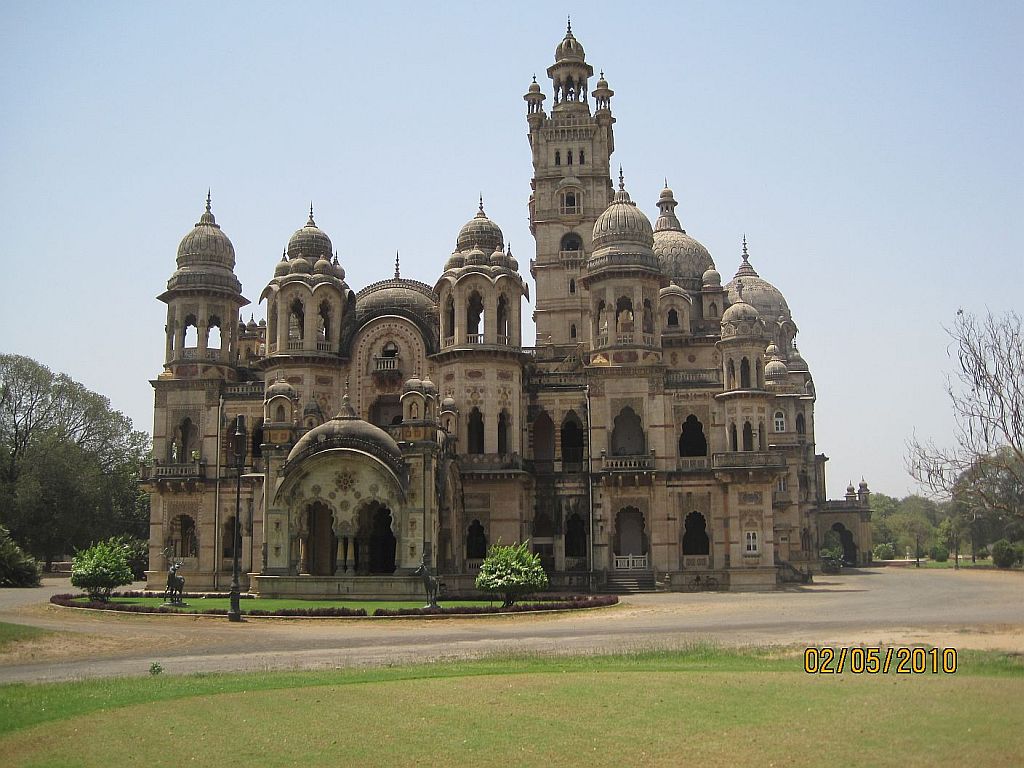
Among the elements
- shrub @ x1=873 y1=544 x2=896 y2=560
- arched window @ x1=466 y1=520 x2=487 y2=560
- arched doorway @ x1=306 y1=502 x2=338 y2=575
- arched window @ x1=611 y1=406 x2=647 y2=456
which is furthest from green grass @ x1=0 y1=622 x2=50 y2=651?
shrub @ x1=873 y1=544 x2=896 y2=560

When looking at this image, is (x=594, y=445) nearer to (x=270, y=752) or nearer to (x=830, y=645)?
(x=830, y=645)

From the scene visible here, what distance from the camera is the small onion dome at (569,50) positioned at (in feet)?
234

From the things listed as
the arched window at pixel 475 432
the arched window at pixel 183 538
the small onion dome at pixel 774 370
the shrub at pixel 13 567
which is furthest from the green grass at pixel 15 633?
the small onion dome at pixel 774 370

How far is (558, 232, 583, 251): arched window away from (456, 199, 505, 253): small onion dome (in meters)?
10.2

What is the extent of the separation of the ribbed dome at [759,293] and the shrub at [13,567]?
48.6 meters

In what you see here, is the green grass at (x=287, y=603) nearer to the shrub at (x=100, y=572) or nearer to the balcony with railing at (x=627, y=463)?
the shrub at (x=100, y=572)

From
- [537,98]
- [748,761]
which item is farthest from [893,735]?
[537,98]

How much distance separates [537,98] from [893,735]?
6125 centimetres

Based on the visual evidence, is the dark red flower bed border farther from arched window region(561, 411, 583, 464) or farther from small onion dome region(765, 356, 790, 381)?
small onion dome region(765, 356, 790, 381)

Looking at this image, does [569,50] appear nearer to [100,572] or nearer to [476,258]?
[476,258]

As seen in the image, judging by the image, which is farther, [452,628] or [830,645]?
[452,628]

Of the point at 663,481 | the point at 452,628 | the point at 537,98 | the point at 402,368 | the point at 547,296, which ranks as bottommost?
the point at 452,628

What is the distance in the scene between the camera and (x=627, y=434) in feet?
187

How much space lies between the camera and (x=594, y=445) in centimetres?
5434
